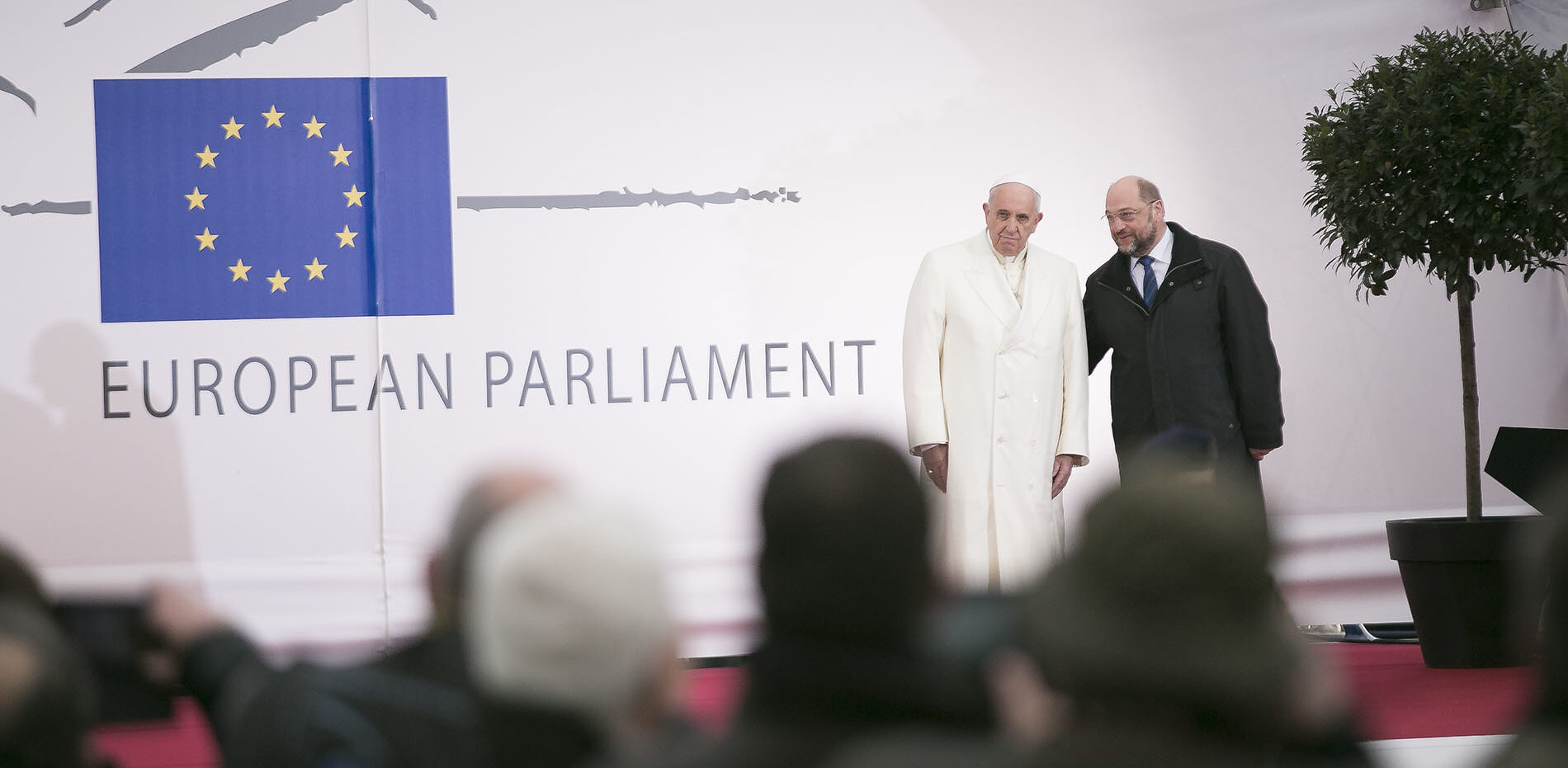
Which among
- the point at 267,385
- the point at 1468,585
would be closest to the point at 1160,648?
the point at 1468,585

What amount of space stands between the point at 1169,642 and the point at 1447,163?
167 inches

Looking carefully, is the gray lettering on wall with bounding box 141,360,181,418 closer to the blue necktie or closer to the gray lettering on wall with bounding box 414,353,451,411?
the gray lettering on wall with bounding box 414,353,451,411

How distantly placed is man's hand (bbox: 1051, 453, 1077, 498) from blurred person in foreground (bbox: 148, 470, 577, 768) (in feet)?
10.7

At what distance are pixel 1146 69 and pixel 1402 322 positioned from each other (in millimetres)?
1420

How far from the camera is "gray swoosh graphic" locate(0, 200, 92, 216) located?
563 cm

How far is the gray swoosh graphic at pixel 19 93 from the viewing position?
18.5 feet

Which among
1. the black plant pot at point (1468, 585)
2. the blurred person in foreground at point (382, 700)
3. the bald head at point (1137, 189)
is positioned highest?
the bald head at point (1137, 189)

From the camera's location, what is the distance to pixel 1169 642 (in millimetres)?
1122

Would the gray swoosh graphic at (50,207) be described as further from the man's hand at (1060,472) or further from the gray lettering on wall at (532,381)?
the man's hand at (1060,472)

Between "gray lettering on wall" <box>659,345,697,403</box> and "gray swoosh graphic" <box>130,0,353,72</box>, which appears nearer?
"gray swoosh graphic" <box>130,0,353,72</box>

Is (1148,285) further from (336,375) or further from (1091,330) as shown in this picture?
(336,375)

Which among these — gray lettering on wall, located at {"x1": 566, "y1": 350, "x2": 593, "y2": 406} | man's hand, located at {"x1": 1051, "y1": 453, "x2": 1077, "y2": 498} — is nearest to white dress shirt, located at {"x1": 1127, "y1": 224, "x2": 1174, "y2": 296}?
man's hand, located at {"x1": 1051, "y1": 453, "x2": 1077, "y2": 498}

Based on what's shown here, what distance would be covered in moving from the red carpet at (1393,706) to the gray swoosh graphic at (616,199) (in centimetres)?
178

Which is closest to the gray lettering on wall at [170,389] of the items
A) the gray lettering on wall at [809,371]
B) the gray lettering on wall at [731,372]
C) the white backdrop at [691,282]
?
the white backdrop at [691,282]
